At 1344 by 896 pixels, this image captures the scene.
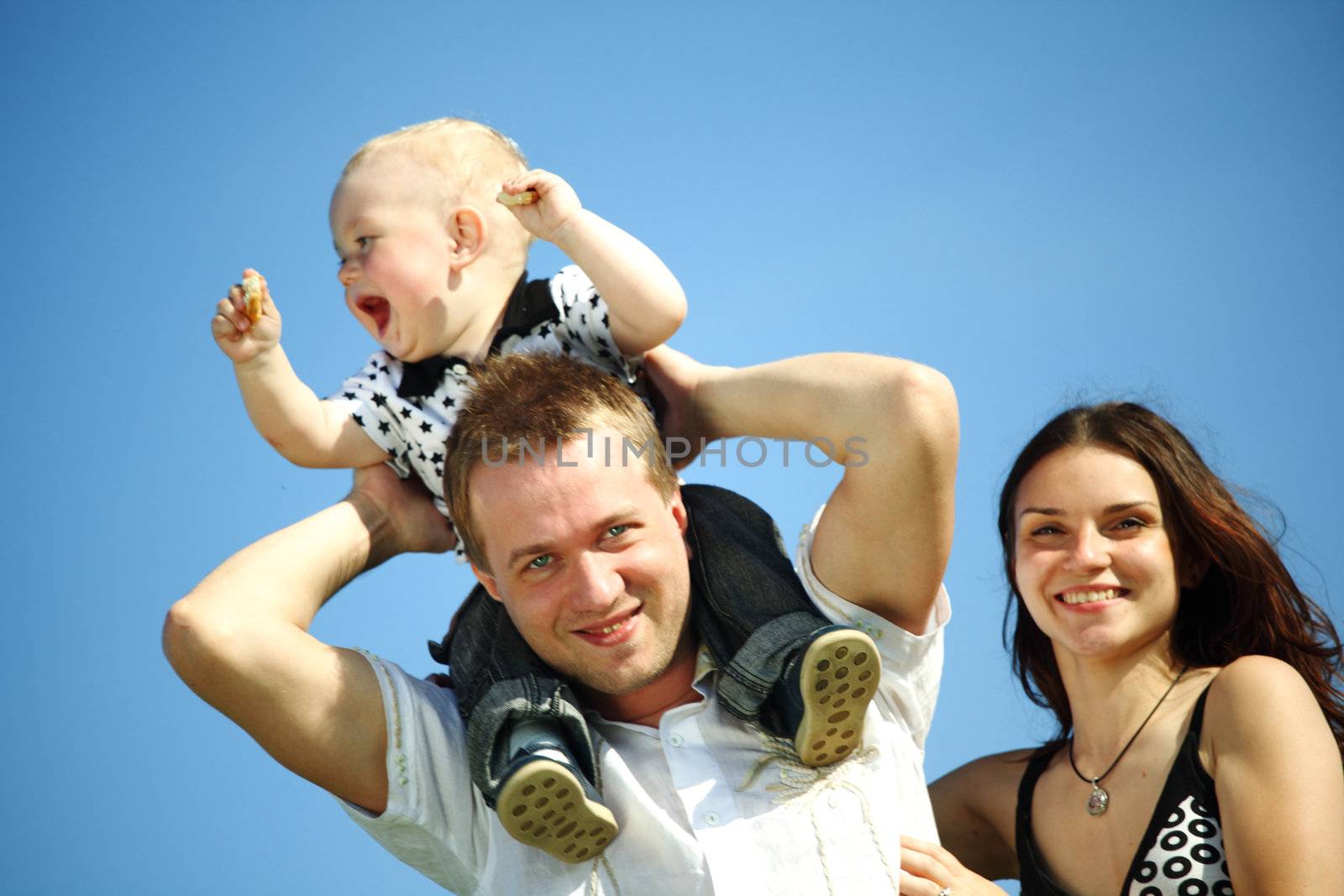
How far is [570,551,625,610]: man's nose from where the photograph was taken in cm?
200

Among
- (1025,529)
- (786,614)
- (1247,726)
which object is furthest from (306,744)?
(1247,726)

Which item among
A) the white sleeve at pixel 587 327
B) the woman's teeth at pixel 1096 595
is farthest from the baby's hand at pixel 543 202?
the woman's teeth at pixel 1096 595

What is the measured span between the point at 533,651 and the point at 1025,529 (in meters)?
0.90

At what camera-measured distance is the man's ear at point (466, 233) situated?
2449 mm

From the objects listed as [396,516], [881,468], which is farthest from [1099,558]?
[396,516]

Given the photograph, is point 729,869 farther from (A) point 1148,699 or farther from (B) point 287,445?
(B) point 287,445

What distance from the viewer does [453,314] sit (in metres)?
2.41

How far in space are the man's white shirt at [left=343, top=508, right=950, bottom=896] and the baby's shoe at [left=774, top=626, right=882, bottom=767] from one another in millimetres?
67

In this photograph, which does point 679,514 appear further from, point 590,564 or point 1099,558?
point 1099,558

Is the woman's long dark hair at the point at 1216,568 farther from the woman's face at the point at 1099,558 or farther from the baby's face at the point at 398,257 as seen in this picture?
the baby's face at the point at 398,257

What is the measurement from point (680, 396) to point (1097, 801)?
3.26 feet

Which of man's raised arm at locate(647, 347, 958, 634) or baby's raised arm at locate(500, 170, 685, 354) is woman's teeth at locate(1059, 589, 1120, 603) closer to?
man's raised arm at locate(647, 347, 958, 634)

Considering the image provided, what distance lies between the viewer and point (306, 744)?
1.95 meters

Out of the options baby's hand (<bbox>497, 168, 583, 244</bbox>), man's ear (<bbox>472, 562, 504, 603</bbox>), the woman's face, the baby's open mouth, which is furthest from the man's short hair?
the woman's face
